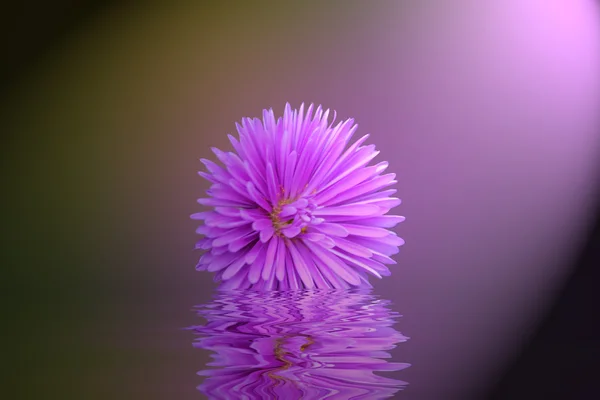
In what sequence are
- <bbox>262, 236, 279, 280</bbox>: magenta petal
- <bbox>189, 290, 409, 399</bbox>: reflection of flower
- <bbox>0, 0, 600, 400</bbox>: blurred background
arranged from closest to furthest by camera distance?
<bbox>189, 290, 409, 399</bbox>: reflection of flower → <bbox>262, 236, 279, 280</bbox>: magenta petal → <bbox>0, 0, 600, 400</bbox>: blurred background

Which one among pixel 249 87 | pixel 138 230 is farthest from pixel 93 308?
pixel 249 87

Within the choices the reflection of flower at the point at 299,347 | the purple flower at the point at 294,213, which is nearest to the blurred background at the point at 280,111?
the purple flower at the point at 294,213

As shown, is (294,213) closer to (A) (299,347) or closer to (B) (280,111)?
(A) (299,347)

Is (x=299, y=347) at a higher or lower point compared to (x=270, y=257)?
lower

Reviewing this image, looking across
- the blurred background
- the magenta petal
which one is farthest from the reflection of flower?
the blurred background

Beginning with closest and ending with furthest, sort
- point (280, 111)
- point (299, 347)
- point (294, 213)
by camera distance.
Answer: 1. point (299, 347)
2. point (294, 213)
3. point (280, 111)

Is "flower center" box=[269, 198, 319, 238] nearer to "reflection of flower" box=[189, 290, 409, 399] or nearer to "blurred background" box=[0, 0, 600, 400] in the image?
"reflection of flower" box=[189, 290, 409, 399]

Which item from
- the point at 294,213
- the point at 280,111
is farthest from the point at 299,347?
the point at 280,111
